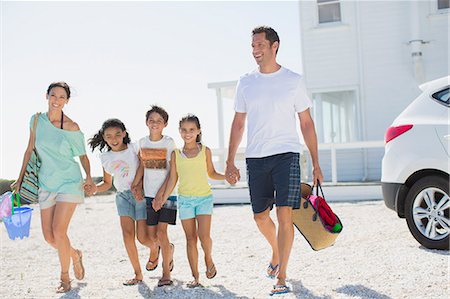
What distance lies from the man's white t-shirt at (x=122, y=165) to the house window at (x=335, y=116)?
11150mm

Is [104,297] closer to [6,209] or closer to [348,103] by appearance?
[6,209]

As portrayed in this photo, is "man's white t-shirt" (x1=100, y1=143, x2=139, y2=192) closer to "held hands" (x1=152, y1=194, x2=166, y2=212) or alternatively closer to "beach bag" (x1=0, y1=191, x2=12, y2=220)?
"held hands" (x1=152, y1=194, x2=166, y2=212)

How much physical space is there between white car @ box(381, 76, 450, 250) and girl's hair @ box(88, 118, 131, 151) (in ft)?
9.39

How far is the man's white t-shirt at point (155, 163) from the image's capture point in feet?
17.9

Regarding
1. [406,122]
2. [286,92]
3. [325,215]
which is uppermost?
[286,92]

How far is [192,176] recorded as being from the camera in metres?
5.35

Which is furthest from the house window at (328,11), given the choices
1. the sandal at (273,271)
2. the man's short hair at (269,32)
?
the sandal at (273,271)

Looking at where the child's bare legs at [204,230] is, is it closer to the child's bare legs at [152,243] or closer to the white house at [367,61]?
the child's bare legs at [152,243]

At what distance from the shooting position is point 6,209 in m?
5.55

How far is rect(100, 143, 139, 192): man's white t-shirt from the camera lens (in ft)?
18.2

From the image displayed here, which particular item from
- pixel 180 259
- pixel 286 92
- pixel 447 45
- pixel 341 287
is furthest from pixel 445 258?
pixel 447 45

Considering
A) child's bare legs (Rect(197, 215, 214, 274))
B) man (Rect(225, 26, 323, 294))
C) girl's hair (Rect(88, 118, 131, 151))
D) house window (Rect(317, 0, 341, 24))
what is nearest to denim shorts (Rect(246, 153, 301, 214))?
man (Rect(225, 26, 323, 294))

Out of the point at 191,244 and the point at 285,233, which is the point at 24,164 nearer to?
the point at 191,244

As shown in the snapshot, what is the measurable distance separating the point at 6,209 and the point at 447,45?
1266 centimetres
